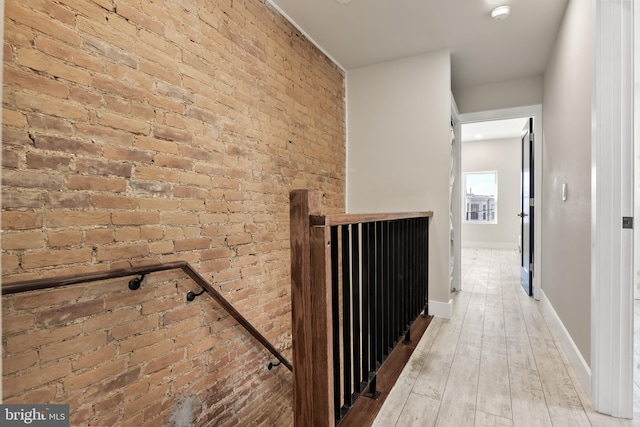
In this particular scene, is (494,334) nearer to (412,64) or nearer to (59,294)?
(412,64)

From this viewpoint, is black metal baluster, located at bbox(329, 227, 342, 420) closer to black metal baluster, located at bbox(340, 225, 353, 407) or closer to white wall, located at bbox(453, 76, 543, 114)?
black metal baluster, located at bbox(340, 225, 353, 407)

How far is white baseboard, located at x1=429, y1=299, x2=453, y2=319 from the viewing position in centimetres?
317

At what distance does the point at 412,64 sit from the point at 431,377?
9.57 feet

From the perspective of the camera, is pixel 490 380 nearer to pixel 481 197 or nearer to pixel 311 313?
pixel 311 313

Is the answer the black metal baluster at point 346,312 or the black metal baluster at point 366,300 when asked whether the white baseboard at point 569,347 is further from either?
the black metal baluster at point 346,312

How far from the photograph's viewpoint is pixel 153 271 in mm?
1721

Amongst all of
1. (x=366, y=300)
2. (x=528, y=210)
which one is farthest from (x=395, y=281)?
(x=528, y=210)

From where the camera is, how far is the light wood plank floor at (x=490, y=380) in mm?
1689

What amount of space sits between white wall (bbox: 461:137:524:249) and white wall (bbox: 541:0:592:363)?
526 cm

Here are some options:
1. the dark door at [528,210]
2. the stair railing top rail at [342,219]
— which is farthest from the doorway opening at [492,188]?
the stair railing top rail at [342,219]

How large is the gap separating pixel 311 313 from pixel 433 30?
2.81 m

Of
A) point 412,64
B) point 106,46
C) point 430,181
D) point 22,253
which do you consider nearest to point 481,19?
point 412,64

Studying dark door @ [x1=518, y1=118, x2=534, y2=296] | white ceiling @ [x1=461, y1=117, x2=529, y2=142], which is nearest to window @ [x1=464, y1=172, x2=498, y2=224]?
white ceiling @ [x1=461, y1=117, x2=529, y2=142]

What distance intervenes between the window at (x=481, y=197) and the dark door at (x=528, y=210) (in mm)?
4175
